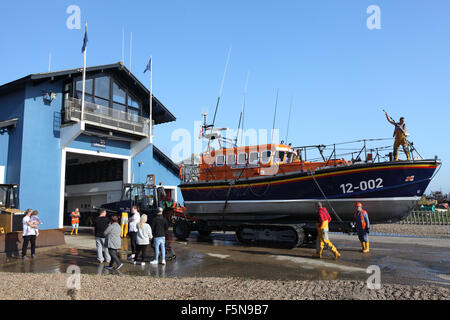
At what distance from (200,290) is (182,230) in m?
8.57

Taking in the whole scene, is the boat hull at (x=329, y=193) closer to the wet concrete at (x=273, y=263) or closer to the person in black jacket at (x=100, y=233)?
the wet concrete at (x=273, y=263)

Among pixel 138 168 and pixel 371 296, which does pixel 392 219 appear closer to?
pixel 371 296

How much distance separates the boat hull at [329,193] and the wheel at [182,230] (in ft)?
4.74

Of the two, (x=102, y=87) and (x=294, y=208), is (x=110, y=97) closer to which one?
(x=102, y=87)

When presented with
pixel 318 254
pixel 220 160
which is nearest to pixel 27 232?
pixel 220 160

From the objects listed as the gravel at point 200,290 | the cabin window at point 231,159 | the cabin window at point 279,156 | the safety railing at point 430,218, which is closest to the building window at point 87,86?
the cabin window at point 231,159

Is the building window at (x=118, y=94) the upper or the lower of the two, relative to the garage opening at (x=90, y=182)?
upper

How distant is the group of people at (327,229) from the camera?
9531mm

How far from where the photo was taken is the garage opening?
21375 millimetres

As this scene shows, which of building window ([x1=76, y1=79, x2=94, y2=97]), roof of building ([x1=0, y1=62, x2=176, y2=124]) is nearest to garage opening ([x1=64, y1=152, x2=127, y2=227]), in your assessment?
roof of building ([x1=0, y1=62, x2=176, y2=124])

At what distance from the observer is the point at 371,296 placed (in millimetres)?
5258
